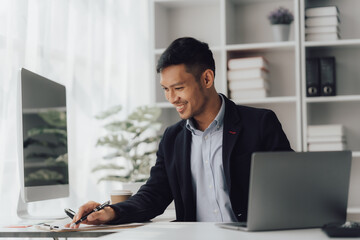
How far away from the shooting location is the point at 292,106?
407 cm

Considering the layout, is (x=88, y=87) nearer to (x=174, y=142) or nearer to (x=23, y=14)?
(x=23, y=14)

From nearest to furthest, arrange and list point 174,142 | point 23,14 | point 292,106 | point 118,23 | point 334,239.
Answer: point 334,239
point 174,142
point 23,14
point 292,106
point 118,23

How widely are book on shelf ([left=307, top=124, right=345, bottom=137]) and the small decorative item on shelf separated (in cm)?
64

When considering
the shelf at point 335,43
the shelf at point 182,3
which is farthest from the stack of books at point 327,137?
the shelf at point 182,3

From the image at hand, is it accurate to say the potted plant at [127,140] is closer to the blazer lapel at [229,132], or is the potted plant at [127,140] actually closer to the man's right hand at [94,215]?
the blazer lapel at [229,132]

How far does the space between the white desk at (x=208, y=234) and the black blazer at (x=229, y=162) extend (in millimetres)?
541

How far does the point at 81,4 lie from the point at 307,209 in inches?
103

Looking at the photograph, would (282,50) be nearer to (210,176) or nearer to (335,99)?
(335,99)

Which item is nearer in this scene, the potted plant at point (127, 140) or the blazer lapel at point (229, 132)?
the blazer lapel at point (229, 132)

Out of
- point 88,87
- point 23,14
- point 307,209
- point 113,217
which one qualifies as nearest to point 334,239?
point 307,209

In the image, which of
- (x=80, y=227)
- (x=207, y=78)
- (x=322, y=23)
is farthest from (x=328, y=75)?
(x=80, y=227)

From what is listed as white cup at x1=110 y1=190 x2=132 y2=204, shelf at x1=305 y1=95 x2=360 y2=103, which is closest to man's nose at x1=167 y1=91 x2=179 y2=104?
white cup at x1=110 y1=190 x2=132 y2=204

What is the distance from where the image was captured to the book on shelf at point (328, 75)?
149 inches

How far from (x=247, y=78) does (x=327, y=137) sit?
0.65 m
